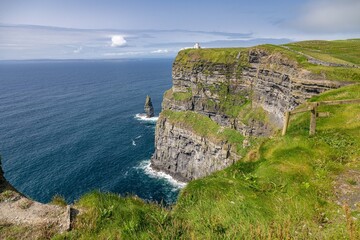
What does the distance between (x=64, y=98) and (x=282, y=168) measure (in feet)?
543

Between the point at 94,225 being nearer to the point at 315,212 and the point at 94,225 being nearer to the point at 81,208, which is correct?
the point at 81,208

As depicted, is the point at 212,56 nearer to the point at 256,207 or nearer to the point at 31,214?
the point at 31,214

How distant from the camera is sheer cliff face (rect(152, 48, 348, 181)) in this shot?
2510 inches

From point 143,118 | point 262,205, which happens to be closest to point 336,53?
point 262,205

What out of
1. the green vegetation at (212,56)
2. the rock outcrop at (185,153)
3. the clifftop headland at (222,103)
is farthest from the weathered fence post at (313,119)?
the green vegetation at (212,56)

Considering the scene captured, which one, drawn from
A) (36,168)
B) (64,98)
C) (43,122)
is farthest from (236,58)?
(64,98)

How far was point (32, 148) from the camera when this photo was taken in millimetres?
86125

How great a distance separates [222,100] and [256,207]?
7911 centimetres

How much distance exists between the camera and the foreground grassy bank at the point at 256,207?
8180mm

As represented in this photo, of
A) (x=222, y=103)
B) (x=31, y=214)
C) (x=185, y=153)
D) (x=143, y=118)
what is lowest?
(x=185, y=153)

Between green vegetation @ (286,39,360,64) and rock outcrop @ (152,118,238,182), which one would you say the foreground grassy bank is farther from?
rock outcrop @ (152,118,238,182)

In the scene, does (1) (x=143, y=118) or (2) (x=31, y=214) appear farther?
(1) (x=143, y=118)

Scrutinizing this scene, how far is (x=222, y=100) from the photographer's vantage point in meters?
87.1

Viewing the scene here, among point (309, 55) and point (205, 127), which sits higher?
point (309, 55)
